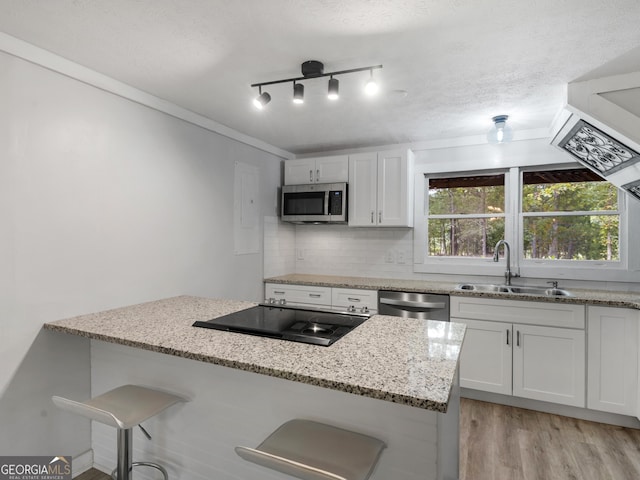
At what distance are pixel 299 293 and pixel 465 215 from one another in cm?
180

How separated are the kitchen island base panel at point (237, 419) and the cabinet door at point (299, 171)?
2403 mm

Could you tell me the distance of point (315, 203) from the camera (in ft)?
12.1

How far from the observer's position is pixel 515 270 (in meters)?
3.23

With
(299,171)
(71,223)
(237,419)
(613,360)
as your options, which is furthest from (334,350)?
(299,171)

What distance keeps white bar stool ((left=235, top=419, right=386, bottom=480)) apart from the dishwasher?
6.07 ft

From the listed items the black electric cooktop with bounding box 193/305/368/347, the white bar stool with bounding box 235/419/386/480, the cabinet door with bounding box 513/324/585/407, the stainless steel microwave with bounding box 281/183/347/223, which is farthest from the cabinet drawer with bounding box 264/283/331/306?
the white bar stool with bounding box 235/419/386/480

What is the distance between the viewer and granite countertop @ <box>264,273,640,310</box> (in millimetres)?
2510

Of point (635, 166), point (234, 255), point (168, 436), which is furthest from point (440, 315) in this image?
point (168, 436)

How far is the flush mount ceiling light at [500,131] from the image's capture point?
2836 mm

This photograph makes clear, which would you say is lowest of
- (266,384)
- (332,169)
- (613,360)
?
(613,360)

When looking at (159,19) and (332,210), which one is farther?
(332,210)

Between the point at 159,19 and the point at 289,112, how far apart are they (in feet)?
4.17

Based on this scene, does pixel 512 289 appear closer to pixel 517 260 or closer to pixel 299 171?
pixel 517 260

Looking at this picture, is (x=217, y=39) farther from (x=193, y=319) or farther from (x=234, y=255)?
(x=234, y=255)
